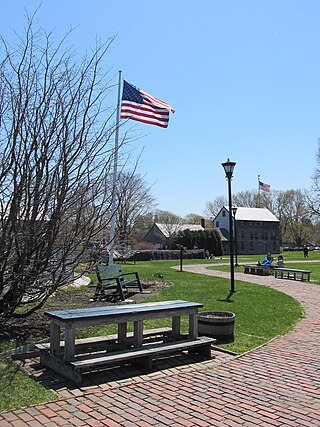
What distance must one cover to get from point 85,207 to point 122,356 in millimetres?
3028

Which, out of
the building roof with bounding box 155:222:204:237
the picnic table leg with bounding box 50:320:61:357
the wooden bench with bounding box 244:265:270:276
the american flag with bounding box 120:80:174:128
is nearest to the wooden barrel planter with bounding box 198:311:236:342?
the picnic table leg with bounding box 50:320:61:357

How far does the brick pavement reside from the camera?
4320 millimetres

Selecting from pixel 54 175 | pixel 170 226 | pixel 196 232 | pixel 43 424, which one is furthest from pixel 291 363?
pixel 170 226

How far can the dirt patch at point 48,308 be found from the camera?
7.34 m

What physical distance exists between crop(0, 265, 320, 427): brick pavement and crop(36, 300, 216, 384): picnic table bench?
0.67 ft

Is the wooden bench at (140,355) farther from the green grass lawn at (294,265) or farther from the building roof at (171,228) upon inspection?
the building roof at (171,228)

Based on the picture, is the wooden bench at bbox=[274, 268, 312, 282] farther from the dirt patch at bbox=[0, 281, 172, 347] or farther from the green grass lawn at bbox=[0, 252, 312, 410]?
the dirt patch at bbox=[0, 281, 172, 347]

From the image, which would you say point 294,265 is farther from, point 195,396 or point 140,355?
point 195,396

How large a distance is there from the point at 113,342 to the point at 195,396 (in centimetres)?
187

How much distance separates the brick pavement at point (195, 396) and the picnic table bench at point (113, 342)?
205 millimetres

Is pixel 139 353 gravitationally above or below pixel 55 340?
below

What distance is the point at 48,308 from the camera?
984 cm

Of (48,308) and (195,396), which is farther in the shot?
(48,308)

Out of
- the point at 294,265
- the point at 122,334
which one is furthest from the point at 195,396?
the point at 294,265
